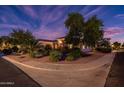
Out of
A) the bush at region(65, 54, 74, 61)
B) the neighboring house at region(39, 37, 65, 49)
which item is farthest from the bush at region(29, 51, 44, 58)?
the bush at region(65, 54, 74, 61)

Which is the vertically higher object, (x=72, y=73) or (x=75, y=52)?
(x=75, y=52)

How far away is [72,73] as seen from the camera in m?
9.74

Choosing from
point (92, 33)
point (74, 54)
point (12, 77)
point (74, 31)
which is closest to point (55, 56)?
point (74, 54)

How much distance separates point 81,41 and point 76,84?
1283 millimetres

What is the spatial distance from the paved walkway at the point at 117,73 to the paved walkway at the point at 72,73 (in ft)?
0.48

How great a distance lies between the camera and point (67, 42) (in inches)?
390

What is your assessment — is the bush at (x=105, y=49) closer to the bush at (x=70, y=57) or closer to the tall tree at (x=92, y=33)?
the tall tree at (x=92, y=33)

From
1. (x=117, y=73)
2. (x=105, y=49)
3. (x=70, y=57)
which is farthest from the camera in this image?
(x=105, y=49)

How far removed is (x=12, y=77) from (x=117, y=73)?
3.04 m

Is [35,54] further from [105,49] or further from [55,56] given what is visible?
[105,49]
